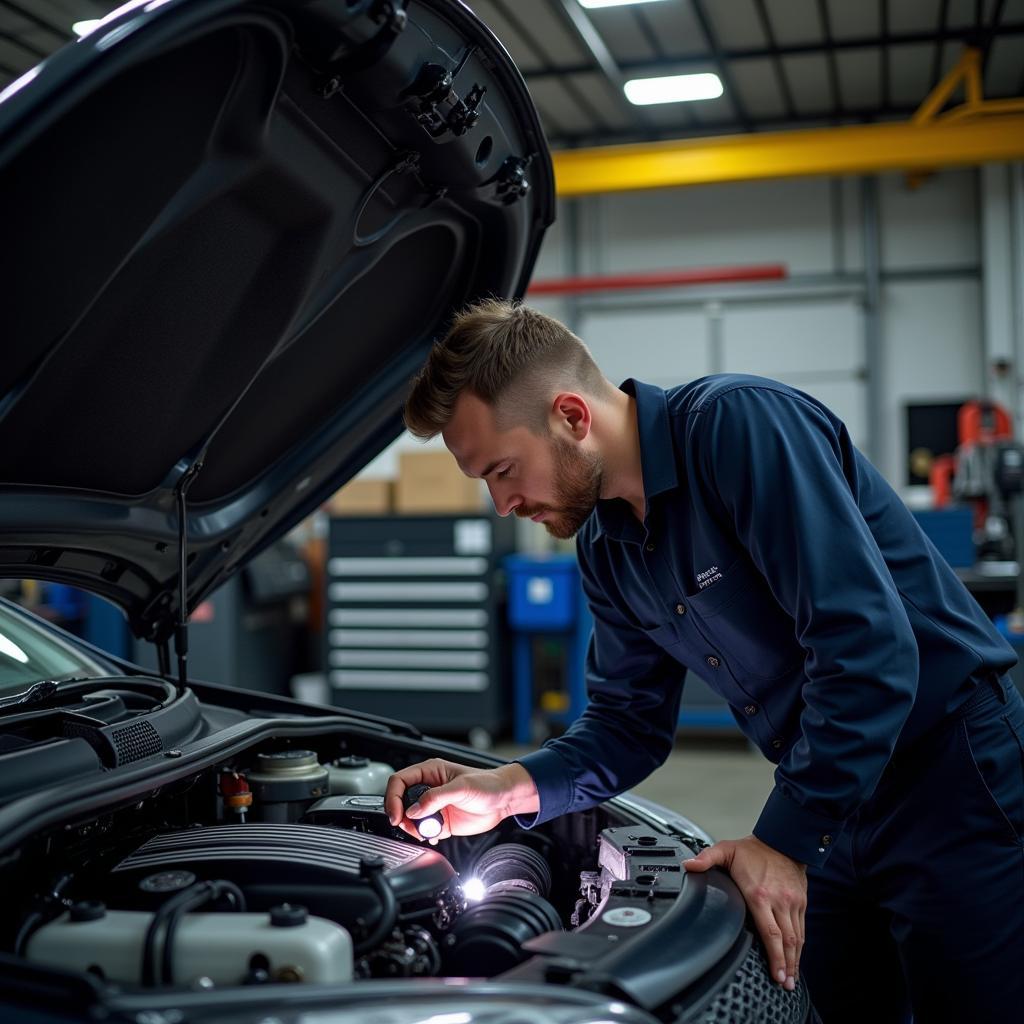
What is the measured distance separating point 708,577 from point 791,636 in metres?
0.12

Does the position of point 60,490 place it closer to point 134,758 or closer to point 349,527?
point 134,758

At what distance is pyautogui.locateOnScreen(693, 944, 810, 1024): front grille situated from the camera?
3.40 ft

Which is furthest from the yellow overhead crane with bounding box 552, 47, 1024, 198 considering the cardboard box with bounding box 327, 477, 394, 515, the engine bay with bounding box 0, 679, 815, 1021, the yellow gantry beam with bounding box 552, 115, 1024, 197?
the engine bay with bounding box 0, 679, 815, 1021

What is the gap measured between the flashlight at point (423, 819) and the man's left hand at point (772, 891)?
1.16 feet

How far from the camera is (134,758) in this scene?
1.34 m

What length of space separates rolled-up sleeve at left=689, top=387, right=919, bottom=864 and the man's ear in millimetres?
184

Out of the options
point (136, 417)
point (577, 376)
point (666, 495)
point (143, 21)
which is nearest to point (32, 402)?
point (136, 417)

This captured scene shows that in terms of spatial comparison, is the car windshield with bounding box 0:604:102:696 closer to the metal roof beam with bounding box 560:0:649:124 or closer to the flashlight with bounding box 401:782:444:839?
the flashlight with bounding box 401:782:444:839

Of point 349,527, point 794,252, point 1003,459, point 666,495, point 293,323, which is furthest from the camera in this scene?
point 794,252

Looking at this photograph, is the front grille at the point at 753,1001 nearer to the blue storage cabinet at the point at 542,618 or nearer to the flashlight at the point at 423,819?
the flashlight at the point at 423,819

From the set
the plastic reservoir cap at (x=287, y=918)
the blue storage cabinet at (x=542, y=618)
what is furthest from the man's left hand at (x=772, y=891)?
the blue storage cabinet at (x=542, y=618)

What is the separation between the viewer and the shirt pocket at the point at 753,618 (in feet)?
4.45

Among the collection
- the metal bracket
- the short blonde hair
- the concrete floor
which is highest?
the metal bracket

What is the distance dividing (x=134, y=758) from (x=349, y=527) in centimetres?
463
